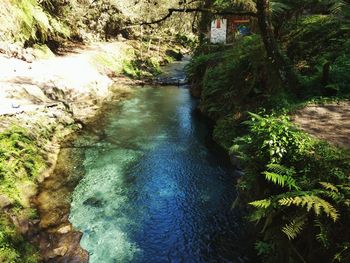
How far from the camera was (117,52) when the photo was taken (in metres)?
32.8

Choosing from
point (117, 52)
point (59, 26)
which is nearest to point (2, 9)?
point (59, 26)

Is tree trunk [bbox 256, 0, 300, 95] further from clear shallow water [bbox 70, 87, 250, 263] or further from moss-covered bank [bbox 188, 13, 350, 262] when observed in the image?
clear shallow water [bbox 70, 87, 250, 263]

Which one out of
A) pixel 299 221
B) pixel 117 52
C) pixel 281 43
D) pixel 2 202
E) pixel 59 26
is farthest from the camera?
pixel 117 52

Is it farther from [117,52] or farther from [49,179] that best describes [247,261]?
[117,52]

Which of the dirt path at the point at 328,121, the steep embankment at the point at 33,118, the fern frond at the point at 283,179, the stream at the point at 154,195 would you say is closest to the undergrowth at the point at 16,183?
the steep embankment at the point at 33,118

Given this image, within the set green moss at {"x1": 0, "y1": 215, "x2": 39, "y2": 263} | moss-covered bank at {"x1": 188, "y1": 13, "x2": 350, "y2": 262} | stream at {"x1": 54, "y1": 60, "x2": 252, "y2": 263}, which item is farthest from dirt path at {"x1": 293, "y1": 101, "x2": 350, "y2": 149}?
green moss at {"x1": 0, "y1": 215, "x2": 39, "y2": 263}

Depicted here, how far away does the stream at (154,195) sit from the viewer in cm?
836

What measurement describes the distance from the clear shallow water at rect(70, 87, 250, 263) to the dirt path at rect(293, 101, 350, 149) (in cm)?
330

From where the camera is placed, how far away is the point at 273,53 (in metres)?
11.4

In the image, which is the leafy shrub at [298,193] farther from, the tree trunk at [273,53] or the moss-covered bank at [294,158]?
the tree trunk at [273,53]

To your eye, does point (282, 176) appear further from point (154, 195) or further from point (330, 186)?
point (154, 195)

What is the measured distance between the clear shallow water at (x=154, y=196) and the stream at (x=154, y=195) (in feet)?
0.08

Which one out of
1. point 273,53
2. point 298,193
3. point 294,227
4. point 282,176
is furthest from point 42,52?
point 294,227

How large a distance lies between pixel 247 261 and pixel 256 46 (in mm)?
10232
